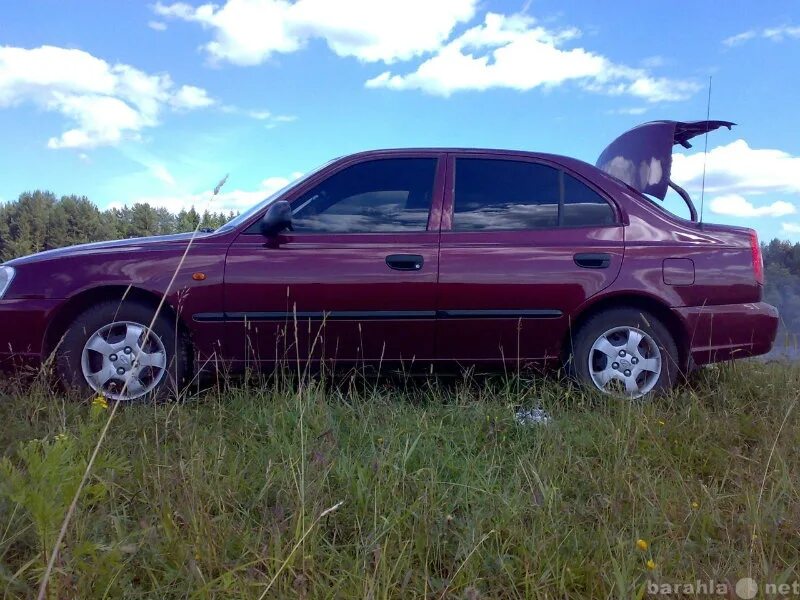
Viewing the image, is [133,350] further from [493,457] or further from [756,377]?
[756,377]

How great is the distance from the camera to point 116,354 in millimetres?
3570

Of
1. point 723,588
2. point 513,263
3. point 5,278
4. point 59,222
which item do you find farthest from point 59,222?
point 723,588

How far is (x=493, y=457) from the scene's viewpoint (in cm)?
263

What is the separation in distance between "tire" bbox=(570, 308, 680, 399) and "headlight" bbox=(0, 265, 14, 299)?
328 centimetres

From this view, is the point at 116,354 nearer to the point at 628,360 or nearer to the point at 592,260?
the point at 592,260

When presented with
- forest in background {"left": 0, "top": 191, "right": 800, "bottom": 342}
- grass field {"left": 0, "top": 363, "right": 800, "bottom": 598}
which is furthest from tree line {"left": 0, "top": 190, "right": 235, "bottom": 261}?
grass field {"left": 0, "top": 363, "right": 800, "bottom": 598}

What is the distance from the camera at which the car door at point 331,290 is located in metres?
3.69

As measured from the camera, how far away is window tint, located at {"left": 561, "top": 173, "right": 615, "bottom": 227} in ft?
13.0

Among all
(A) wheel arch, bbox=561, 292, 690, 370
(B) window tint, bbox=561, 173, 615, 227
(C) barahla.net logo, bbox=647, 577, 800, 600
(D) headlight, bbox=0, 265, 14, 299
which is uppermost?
(B) window tint, bbox=561, 173, 615, 227

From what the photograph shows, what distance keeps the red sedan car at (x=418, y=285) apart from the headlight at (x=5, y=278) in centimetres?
1

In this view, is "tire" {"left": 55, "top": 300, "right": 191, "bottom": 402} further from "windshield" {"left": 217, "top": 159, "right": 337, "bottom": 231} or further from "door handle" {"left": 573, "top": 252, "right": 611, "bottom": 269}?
"door handle" {"left": 573, "top": 252, "right": 611, "bottom": 269}

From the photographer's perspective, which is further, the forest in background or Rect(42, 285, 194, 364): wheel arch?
the forest in background

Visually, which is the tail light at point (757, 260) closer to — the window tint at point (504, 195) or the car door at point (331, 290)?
the window tint at point (504, 195)

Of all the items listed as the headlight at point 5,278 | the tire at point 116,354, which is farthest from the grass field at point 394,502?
the headlight at point 5,278
